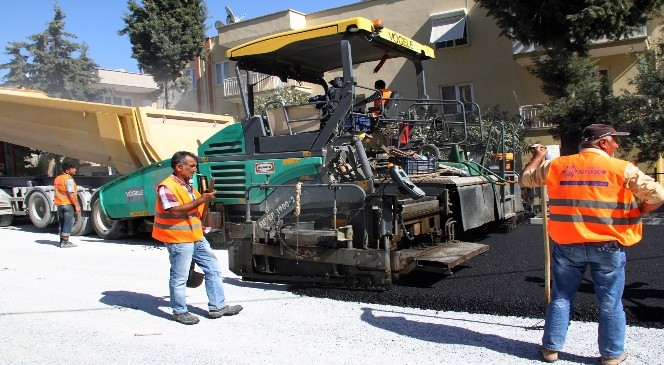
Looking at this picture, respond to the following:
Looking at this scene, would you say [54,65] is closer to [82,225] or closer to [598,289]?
[82,225]

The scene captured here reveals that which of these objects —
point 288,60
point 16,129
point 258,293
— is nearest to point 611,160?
point 258,293

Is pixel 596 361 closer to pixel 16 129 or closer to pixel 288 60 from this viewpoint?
pixel 288 60

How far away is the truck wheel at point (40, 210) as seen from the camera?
11.4 metres

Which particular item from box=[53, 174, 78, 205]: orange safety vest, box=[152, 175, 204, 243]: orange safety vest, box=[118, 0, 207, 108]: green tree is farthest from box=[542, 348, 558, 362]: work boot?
box=[118, 0, 207, 108]: green tree

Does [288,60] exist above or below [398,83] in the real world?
below

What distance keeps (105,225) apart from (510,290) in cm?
759

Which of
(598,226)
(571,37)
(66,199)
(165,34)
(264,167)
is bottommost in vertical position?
(598,226)

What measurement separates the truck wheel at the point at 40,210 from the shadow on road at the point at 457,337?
873cm

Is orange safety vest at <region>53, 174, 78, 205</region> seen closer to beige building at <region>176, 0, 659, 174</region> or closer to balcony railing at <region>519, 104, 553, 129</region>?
beige building at <region>176, 0, 659, 174</region>

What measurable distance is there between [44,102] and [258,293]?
716 cm

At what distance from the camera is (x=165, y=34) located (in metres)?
20.9

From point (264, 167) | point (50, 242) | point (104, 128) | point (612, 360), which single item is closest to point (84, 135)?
point (104, 128)

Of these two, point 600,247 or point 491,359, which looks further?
point 491,359

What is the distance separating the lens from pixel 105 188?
981cm
